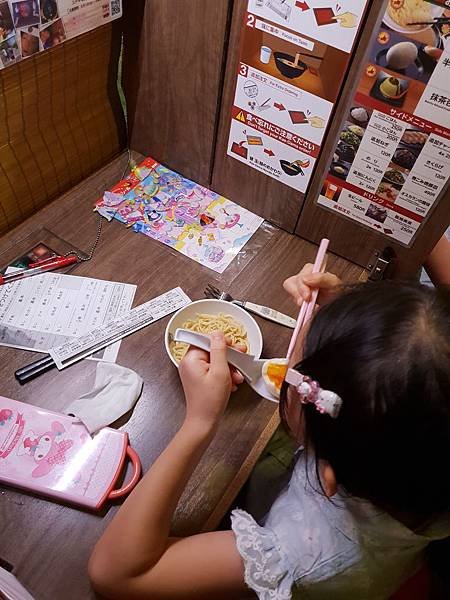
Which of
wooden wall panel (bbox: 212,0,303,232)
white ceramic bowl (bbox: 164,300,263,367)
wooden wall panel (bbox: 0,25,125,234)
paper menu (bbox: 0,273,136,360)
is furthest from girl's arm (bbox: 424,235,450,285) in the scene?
wooden wall panel (bbox: 0,25,125,234)

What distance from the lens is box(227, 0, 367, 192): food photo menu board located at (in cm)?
83

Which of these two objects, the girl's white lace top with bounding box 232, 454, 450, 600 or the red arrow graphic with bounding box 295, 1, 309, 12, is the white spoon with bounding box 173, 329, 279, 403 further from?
the red arrow graphic with bounding box 295, 1, 309, 12

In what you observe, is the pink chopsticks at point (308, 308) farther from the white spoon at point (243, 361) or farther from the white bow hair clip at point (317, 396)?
the white bow hair clip at point (317, 396)

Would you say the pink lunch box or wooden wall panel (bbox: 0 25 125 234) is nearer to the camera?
the pink lunch box

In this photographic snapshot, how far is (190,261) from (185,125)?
358mm

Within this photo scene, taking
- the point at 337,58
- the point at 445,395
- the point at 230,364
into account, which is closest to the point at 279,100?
the point at 337,58

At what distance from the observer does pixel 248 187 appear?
3.91ft

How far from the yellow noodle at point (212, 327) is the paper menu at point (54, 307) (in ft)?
0.43

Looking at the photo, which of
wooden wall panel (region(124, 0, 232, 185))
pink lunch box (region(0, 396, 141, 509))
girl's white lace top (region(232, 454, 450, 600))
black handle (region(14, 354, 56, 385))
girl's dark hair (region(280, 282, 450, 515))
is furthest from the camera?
wooden wall panel (region(124, 0, 232, 185))

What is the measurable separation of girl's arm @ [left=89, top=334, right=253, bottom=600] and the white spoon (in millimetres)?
151

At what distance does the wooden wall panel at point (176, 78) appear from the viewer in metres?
0.99

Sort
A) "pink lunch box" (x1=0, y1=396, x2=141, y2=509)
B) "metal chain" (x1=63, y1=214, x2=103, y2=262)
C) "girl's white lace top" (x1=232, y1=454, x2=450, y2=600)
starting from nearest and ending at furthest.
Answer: "girl's white lace top" (x1=232, y1=454, x2=450, y2=600)
"pink lunch box" (x1=0, y1=396, x2=141, y2=509)
"metal chain" (x1=63, y1=214, x2=103, y2=262)

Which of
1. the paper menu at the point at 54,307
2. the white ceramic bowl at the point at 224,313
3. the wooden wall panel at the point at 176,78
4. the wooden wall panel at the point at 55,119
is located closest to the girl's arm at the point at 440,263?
the white ceramic bowl at the point at 224,313

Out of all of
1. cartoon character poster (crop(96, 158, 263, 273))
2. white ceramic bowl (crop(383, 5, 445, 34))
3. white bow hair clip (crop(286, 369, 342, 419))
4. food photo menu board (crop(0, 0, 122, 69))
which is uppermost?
white ceramic bowl (crop(383, 5, 445, 34))
